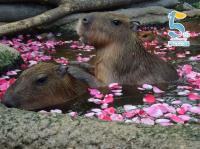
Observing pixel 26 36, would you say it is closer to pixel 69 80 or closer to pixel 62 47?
pixel 62 47

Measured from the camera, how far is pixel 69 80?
5406 millimetres

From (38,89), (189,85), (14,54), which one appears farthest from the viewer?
(14,54)

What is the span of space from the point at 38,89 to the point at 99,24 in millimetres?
1296

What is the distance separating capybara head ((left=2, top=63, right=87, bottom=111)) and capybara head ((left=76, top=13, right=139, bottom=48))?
68 cm

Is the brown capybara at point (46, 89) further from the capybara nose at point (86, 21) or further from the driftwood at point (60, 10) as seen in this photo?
the driftwood at point (60, 10)

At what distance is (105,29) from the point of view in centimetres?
603

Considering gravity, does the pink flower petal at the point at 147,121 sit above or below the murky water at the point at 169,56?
above

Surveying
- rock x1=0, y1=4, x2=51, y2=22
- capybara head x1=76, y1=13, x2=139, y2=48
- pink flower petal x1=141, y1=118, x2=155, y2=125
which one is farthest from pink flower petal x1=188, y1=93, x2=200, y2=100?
rock x1=0, y1=4, x2=51, y2=22

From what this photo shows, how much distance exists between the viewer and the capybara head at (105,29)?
6023 mm

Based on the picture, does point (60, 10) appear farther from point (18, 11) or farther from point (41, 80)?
point (41, 80)

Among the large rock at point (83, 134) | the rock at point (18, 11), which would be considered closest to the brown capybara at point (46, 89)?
the large rock at point (83, 134)

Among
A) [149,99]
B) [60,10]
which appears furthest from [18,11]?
[149,99]

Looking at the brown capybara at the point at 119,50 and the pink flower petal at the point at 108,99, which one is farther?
the brown capybara at the point at 119,50

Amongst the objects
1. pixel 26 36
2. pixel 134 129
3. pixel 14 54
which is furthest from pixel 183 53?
pixel 134 129
